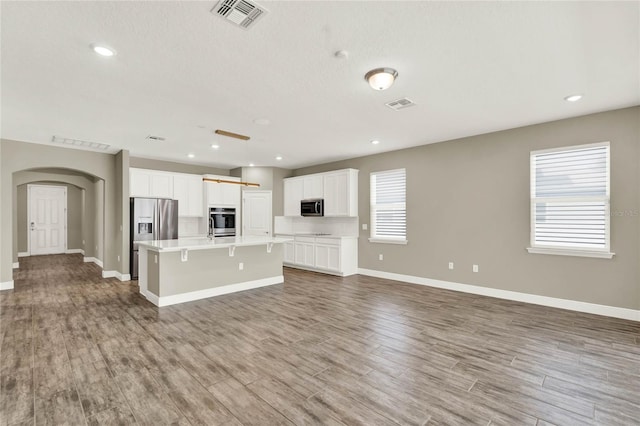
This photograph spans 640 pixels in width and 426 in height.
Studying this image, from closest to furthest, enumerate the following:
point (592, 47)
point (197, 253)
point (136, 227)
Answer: point (592, 47) < point (197, 253) < point (136, 227)

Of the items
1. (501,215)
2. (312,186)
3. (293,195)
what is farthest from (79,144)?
(501,215)

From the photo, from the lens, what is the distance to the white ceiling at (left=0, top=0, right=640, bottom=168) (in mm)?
2109

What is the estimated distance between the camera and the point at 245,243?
519 cm

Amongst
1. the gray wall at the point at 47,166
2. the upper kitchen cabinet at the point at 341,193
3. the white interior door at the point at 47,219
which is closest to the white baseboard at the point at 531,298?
the upper kitchen cabinet at the point at 341,193

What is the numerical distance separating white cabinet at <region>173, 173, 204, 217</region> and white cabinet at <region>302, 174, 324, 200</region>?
2.66m

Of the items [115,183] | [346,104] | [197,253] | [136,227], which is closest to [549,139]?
[346,104]

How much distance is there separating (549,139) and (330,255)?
445 cm

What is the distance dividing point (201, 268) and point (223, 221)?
10.7ft

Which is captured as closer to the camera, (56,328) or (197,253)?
(56,328)

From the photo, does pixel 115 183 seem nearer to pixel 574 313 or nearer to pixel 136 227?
pixel 136 227

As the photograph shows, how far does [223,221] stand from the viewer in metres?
8.08

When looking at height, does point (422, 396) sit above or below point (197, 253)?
below

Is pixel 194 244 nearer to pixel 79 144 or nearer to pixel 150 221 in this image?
pixel 150 221

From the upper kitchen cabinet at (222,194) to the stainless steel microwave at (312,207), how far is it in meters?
1.85
